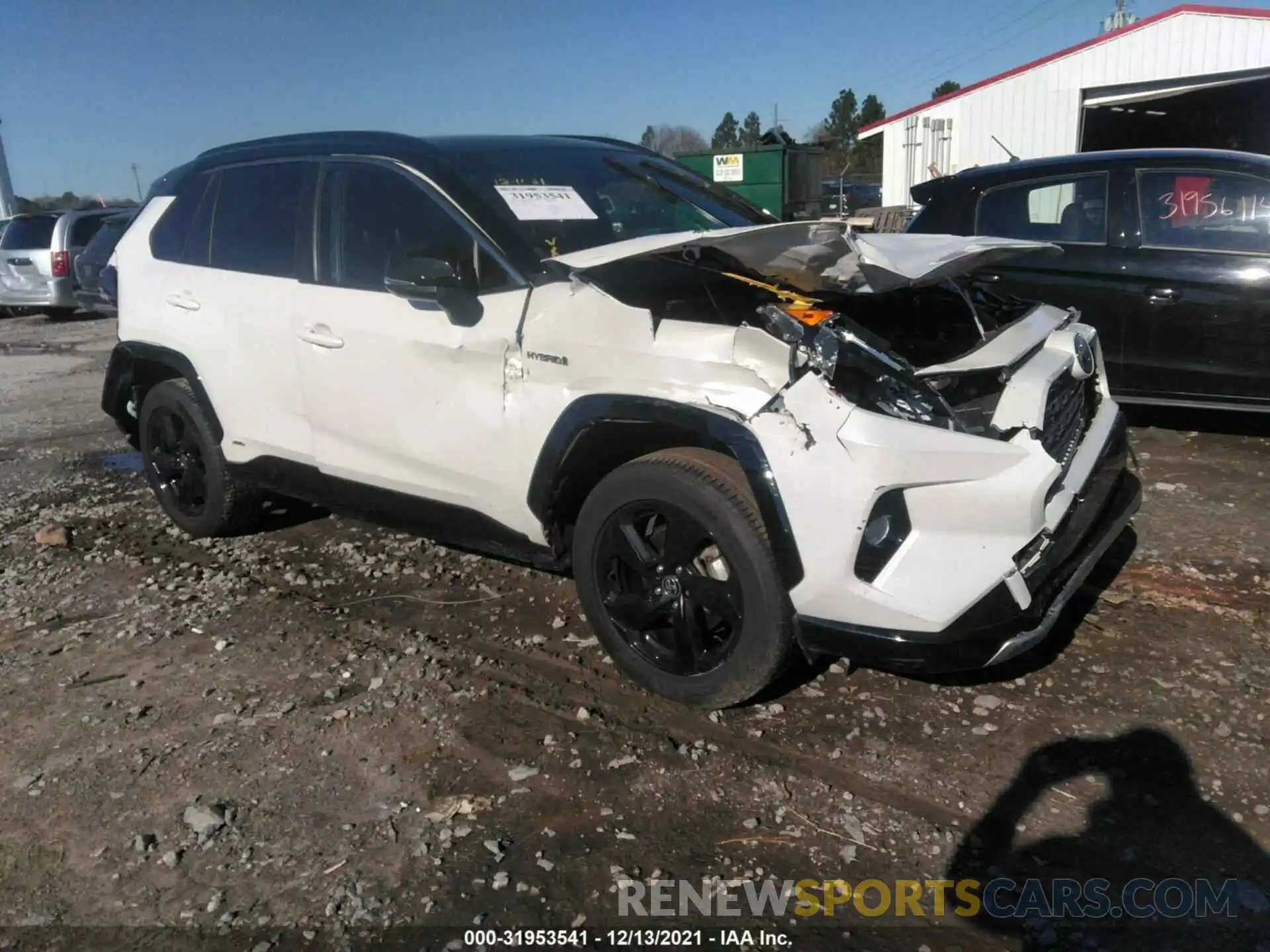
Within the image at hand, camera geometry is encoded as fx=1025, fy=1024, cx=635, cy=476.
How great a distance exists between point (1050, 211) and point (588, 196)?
348 centimetres

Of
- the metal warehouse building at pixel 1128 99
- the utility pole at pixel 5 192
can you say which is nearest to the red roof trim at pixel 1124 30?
the metal warehouse building at pixel 1128 99

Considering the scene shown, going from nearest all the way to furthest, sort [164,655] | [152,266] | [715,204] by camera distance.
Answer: [164,655], [715,204], [152,266]

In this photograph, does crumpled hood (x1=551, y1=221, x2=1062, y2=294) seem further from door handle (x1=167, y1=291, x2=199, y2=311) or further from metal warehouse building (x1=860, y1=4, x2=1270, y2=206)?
metal warehouse building (x1=860, y1=4, x2=1270, y2=206)

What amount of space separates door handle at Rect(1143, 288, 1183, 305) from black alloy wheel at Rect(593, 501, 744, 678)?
12.4 feet

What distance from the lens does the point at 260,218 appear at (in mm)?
4504

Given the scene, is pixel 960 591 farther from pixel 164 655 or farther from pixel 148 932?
pixel 164 655

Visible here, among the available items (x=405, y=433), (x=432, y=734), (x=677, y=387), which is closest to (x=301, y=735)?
(x=432, y=734)

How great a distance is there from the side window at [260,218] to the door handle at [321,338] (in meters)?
0.30

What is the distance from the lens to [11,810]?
3061 millimetres

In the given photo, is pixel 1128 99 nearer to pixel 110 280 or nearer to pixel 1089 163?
pixel 1089 163

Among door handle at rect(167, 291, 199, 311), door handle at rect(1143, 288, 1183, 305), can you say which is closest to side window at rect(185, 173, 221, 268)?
door handle at rect(167, 291, 199, 311)

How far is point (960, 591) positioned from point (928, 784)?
23.2 inches

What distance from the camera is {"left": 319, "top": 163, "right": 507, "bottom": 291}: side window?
3684 millimetres

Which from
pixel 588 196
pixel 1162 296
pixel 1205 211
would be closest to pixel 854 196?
pixel 1205 211
